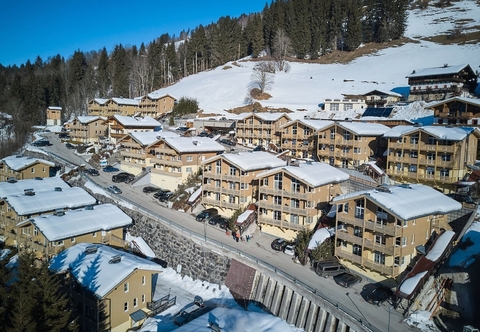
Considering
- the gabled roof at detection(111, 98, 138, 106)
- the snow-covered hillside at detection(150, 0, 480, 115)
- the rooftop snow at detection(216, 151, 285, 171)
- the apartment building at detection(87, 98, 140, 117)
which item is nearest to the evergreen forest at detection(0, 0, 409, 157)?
the snow-covered hillside at detection(150, 0, 480, 115)

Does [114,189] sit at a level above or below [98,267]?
above

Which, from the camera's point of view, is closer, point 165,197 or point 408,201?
point 408,201

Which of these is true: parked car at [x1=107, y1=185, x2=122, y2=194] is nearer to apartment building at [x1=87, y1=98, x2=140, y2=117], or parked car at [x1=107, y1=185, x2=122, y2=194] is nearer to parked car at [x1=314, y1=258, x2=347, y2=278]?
parked car at [x1=314, y1=258, x2=347, y2=278]

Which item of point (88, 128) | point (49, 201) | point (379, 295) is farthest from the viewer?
point (88, 128)

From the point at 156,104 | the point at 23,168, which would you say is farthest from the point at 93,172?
the point at 156,104

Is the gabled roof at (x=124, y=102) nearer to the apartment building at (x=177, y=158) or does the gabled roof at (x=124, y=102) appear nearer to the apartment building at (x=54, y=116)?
the apartment building at (x=54, y=116)

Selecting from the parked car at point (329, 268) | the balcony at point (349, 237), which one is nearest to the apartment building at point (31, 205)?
the parked car at point (329, 268)

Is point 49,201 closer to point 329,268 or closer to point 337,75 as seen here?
point 329,268
